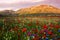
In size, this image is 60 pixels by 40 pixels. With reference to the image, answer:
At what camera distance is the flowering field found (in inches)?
93.2

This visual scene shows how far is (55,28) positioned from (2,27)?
3.22ft

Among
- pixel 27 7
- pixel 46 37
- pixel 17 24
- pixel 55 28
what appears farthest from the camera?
pixel 27 7

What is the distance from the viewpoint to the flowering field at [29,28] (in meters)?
2.37

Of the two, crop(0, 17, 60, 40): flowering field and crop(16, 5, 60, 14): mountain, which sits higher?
crop(16, 5, 60, 14): mountain

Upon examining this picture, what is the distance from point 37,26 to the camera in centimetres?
283

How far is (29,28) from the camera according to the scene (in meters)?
2.72

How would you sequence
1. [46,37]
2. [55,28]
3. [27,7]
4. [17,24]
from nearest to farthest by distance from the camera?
1. [46,37]
2. [55,28]
3. [17,24]
4. [27,7]

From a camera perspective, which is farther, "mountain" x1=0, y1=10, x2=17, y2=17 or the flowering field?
"mountain" x1=0, y1=10, x2=17, y2=17

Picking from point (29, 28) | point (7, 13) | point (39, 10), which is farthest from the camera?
point (39, 10)

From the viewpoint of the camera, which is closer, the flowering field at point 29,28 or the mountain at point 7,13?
the flowering field at point 29,28

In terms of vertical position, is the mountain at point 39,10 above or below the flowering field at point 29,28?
above

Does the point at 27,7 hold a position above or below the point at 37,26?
above

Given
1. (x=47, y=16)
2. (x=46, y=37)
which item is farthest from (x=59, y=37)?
(x=47, y=16)

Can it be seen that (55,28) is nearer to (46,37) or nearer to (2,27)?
(46,37)
